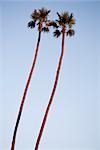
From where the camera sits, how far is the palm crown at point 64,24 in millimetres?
7848

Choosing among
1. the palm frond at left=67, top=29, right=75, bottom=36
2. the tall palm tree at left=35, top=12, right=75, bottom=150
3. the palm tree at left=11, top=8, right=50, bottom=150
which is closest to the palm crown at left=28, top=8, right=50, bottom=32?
the palm tree at left=11, top=8, right=50, bottom=150

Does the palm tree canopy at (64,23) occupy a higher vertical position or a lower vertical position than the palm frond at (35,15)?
lower

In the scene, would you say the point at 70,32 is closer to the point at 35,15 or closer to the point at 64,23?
the point at 64,23

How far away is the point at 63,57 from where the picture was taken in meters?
8.31

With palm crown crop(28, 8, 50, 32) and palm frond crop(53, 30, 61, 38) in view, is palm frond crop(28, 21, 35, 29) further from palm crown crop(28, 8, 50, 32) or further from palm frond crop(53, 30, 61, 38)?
palm frond crop(53, 30, 61, 38)

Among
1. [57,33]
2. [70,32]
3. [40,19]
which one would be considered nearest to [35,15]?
[40,19]

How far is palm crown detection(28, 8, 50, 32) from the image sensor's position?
312 inches

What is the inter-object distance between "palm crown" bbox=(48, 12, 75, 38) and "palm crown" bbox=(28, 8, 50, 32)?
13 centimetres

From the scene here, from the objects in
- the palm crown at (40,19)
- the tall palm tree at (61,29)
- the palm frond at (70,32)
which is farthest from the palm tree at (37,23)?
the palm frond at (70,32)

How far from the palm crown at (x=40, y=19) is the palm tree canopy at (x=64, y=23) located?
192mm

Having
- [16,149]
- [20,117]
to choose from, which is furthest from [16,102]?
[16,149]

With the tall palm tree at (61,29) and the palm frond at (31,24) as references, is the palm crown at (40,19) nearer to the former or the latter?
the palm frond at (31,24)

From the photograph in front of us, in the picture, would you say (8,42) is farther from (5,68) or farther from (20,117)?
(20,117)

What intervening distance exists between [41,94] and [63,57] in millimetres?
906
